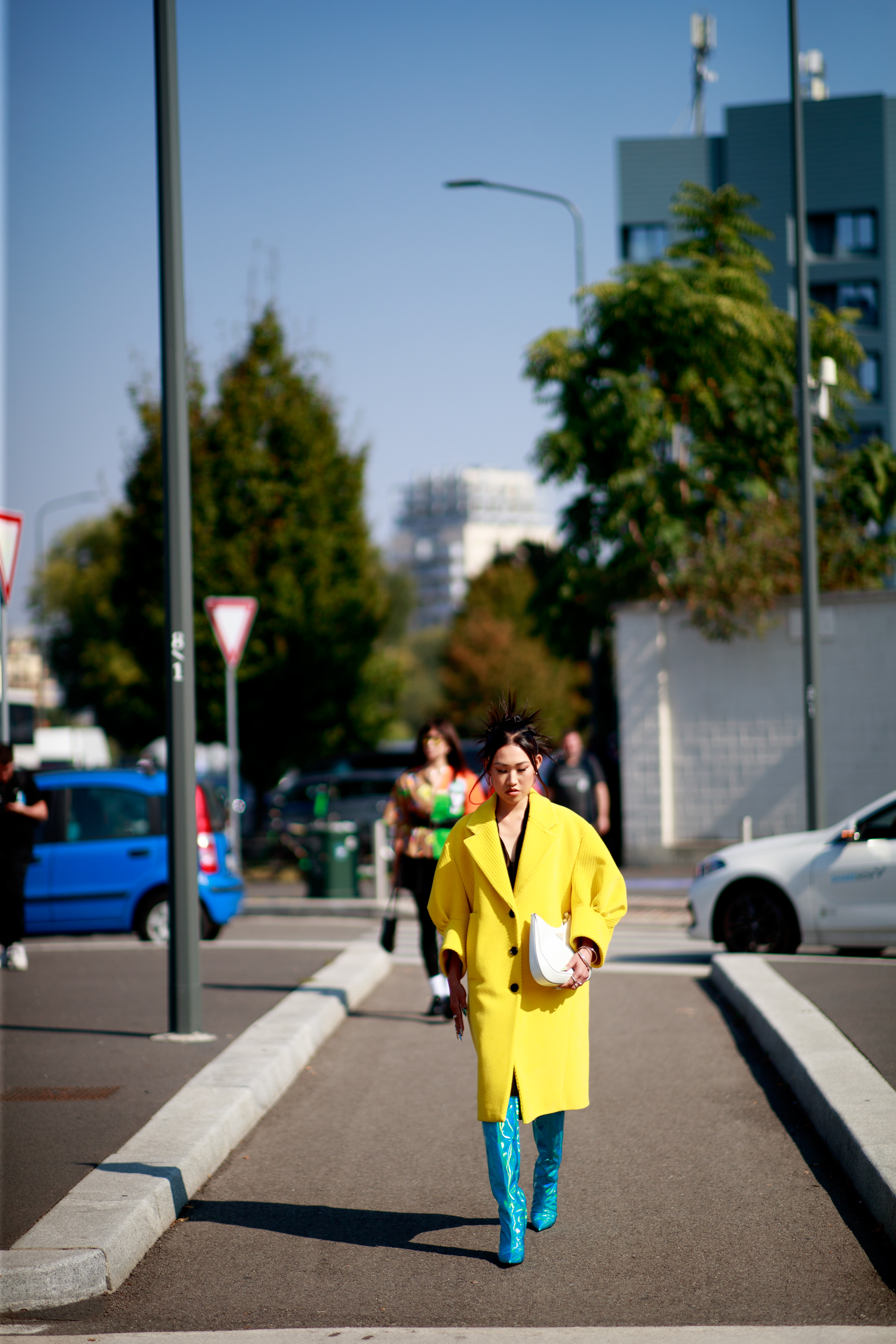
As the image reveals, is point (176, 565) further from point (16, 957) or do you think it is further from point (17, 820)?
point (16, 957)

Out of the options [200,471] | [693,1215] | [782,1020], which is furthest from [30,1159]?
[200,471]

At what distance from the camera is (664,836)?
19.8 metres

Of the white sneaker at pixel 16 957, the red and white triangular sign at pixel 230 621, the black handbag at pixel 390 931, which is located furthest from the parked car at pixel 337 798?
the black handbag at pixel 390 931

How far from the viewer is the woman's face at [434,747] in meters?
9.07

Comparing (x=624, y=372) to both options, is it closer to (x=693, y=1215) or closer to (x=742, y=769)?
(x=742, y=769)

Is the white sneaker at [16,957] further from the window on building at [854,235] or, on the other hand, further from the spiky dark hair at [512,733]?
the window on building at [854,235]

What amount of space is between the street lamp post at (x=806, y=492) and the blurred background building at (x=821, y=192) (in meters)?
20.9

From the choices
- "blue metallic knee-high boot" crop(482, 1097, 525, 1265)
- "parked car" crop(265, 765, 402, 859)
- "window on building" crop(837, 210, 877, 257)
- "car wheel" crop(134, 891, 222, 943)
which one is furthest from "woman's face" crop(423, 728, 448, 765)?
"window on building" crop(837, 210, 877, 257)

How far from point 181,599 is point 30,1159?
323cm

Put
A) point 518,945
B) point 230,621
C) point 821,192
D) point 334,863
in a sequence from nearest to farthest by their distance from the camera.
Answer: point 518,945 < point 230,621 < point 334,863 < point 821,192

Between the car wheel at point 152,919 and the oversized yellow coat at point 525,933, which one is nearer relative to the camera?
the oversized yellow coat at point 525,933

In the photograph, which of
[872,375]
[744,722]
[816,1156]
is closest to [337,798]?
[744,722]

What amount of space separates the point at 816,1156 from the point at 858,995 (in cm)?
311

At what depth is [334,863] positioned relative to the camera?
17797 millimetres
